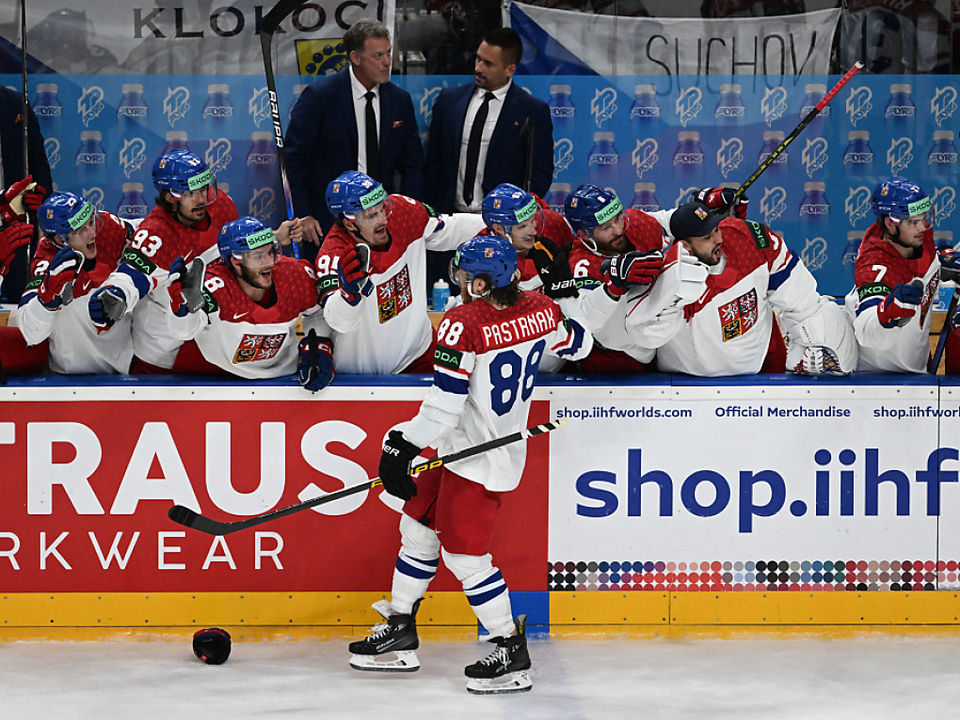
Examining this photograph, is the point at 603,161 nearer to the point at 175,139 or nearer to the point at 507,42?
the point at 507,42

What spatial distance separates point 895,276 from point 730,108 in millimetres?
2492

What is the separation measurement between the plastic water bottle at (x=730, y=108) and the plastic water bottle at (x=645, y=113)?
1.14ft

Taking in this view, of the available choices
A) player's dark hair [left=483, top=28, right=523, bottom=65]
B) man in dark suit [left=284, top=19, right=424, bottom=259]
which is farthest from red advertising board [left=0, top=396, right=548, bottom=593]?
player's dark hair [left=483, top=28, right=523, bottom=65]

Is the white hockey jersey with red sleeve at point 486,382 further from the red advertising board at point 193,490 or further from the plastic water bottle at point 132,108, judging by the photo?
the plastic water bottle at point 132,108

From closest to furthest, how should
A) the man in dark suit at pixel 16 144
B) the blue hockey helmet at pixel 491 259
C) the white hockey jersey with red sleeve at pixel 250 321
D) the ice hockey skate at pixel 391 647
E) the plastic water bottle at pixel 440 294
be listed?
the blue hockey helmet at pixel 491 259
the ice hockey skate at pixel 391 647
the white hockey jersey with red sleeve at pixel 250 321
the plastic water bottle at pixel 440 294
the man in dark suit at pixel 16 144

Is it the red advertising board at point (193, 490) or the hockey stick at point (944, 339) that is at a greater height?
the hockey stick at point (944, 339)

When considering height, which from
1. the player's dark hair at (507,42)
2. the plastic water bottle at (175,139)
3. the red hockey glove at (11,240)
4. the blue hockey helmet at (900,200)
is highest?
the player's dark hair at (507,42)

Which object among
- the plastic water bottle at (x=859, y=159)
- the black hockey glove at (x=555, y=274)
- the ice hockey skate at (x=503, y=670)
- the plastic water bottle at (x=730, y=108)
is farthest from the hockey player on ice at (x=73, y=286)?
the plastic water bottle at (x=859, y=159)

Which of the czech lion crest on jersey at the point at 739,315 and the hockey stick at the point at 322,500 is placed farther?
the czech lion crest on jersey at the point at 739,315

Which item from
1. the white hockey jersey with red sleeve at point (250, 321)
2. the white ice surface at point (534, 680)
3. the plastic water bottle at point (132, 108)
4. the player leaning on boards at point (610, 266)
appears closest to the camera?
the white ice surface at point (534, 680)

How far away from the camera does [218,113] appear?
20.5ft

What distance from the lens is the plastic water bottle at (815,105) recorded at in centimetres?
632

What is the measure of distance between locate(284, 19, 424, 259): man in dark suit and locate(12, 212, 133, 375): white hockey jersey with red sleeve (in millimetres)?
1418

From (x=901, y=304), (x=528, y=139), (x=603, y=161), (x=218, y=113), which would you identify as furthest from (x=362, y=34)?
(x=901, y=304)
